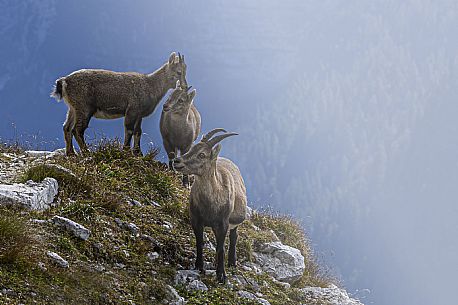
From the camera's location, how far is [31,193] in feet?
26.7

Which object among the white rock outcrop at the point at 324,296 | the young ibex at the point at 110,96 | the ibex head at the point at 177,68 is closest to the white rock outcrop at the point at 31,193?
the young ibex at the point at 110,96

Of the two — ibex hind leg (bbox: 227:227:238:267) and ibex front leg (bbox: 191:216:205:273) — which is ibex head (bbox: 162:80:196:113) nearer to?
ibex hind leg (bbox: 227:227:238:267)

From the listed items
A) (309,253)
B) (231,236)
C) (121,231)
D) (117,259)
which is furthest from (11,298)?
(309,253)

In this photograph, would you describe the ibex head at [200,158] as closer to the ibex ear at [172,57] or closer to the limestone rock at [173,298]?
the limestone rock at [173,298]

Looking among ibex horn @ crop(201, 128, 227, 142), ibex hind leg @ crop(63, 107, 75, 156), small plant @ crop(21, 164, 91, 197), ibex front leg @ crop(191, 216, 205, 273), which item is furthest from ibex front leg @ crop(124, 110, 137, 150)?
ibex front leg @ crop(191, 216, 205, 273)

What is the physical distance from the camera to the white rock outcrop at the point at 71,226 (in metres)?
7.82

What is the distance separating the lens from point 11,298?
6.00m

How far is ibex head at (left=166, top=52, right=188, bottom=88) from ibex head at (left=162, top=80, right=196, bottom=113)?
0.77 m

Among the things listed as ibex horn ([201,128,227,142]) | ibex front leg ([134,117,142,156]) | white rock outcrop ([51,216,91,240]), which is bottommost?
white rock outcrop ([51,216,91,240])

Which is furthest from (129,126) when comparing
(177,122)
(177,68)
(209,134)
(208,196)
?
(208,196)

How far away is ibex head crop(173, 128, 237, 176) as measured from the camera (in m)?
8.30

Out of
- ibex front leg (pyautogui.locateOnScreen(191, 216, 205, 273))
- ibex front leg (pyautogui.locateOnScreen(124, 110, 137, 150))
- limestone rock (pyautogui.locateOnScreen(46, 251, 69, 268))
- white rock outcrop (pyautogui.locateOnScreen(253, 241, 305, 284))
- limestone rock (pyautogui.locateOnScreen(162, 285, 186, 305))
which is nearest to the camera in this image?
limestone rock (pyautogui.locateOnScreen(46, 251, 69, 268))

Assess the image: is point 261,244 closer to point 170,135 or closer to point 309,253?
point 309,253

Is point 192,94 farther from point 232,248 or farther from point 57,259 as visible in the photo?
point 57,259
